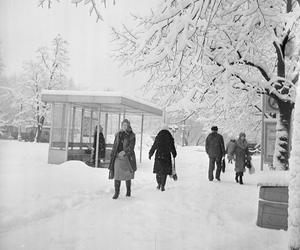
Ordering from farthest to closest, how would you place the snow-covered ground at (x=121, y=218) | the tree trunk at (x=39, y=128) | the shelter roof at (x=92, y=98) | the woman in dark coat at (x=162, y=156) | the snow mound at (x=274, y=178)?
the tree trunk at (x=39, y=128) < the shelter roof at (x=92, y=98) < the woman in dark coat at (x=162, y=156) < the snow mound at (x=274, y=178) < the snow-covered ground at (x=121, y=218)

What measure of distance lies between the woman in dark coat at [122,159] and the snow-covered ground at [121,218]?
0.42 metres

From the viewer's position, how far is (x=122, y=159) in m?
7.02

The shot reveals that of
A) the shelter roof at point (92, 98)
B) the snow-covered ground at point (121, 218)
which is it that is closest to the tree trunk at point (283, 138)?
the snow-covered ground at point (121, 218)

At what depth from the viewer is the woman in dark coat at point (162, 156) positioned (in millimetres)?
8258

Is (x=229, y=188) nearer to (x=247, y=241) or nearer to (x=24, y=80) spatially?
(x=247, y=241)

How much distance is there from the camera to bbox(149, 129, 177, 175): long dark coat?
8266 millimetres

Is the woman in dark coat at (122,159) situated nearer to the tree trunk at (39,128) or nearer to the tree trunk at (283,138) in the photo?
the tree trunk at (283,138)

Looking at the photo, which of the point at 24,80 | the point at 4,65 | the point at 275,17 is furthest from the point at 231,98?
the point at 24,80

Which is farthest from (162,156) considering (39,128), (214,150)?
(39,128)

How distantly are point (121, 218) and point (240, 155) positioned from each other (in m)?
6.16

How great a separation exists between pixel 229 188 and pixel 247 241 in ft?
15.0

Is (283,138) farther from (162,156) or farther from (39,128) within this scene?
(39,128)

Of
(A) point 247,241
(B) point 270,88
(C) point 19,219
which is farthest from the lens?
(B) point 270,88

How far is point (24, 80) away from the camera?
121 ft
